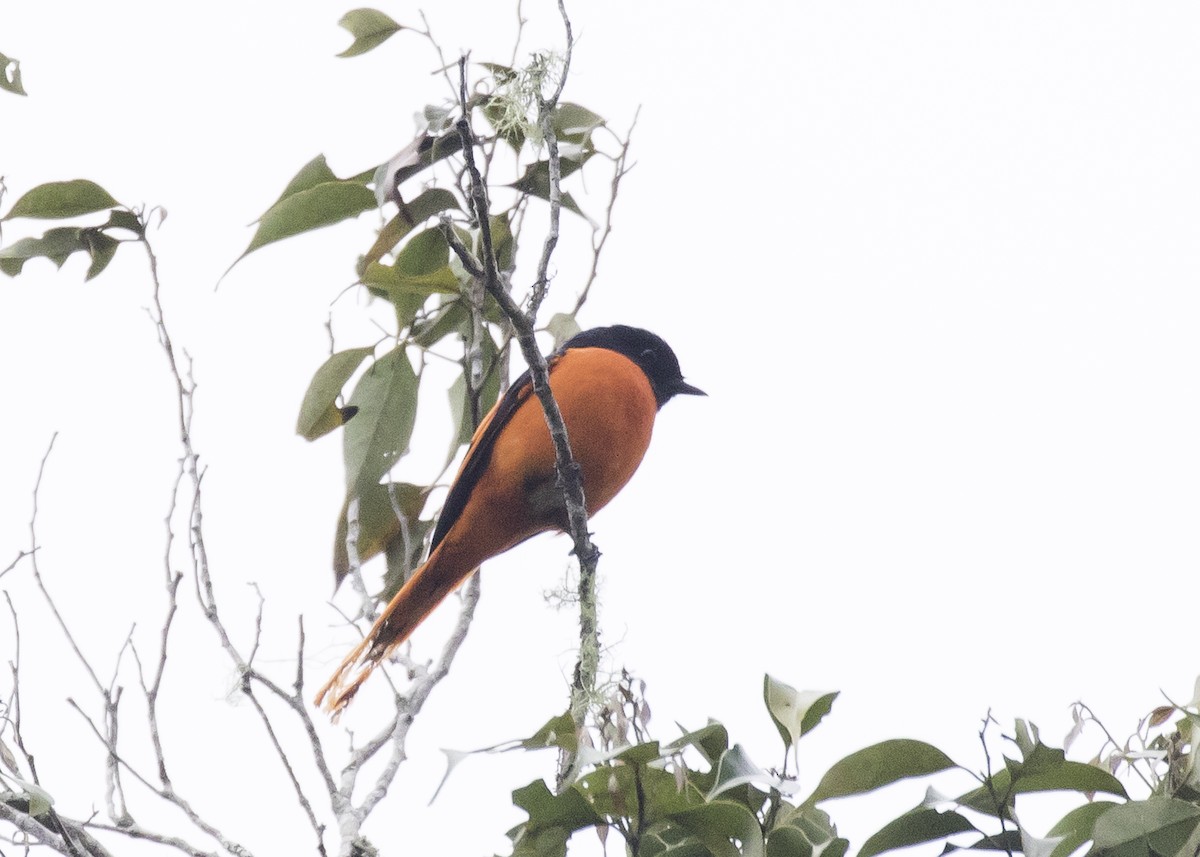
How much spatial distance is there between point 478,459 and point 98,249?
Result: 4.23ft

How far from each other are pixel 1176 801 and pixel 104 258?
8.57 feet

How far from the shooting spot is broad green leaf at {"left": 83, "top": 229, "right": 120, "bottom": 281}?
3174 millimetres

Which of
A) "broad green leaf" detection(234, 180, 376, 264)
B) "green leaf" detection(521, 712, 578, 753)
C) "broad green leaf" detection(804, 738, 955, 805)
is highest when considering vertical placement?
"broad green leaf" detection(234, 180, 376, 264)

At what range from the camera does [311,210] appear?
310cm

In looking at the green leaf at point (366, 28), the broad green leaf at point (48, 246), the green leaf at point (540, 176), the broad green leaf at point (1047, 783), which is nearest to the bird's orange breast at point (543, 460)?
the green leaf at point (540, 176)

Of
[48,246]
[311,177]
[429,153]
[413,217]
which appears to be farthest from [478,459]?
[48,246]

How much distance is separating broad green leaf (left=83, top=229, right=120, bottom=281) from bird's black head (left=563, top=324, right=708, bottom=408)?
1821mm

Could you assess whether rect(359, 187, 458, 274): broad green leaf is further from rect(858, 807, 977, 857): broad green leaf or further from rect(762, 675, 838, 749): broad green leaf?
rect(858, 807, 977, 857): broad green leaf

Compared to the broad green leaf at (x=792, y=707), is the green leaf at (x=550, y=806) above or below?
below

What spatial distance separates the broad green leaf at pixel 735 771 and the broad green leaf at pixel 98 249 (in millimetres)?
2122

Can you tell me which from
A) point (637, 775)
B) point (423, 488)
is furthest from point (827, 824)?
point (423, 488)

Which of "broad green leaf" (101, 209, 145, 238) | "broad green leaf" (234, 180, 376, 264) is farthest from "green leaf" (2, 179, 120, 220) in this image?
"broad green leaf" (234, 180, 376, 264)

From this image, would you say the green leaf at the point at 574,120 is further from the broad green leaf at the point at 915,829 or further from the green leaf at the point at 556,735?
the broad green leaf at the point at 915,829

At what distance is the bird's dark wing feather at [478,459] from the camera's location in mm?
3967
